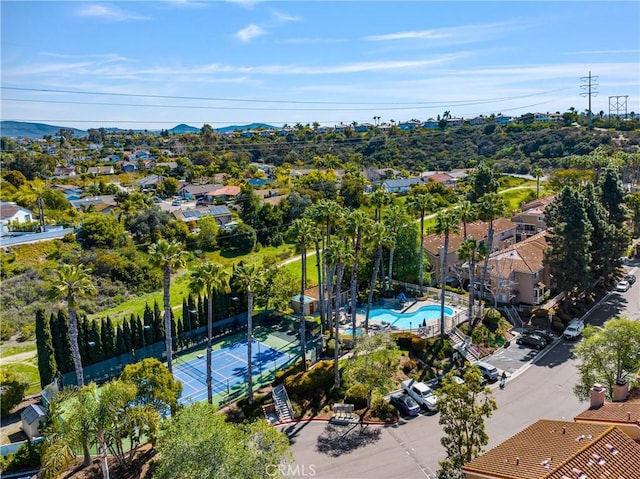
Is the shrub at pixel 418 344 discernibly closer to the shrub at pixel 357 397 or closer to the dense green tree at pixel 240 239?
the shrub at pixel 357 397

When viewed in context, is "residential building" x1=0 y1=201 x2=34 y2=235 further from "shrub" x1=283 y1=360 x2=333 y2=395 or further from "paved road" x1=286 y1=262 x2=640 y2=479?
"paved road" x1=286 y1=262 x2=640 y2=479

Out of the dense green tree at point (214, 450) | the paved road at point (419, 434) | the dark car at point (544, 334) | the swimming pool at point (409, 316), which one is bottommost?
the paved road at point (419, 434)

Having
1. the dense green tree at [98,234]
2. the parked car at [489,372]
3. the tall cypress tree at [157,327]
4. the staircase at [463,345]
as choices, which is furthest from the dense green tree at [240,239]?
the parked car at [489,372]

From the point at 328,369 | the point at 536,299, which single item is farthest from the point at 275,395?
the point at 536,299

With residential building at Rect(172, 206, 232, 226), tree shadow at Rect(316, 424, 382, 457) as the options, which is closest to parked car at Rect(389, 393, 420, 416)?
tree shadow at Rect(316, 424, 382, 457)

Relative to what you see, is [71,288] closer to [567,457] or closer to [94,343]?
[94,343]

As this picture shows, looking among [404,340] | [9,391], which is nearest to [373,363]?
[404,340]
